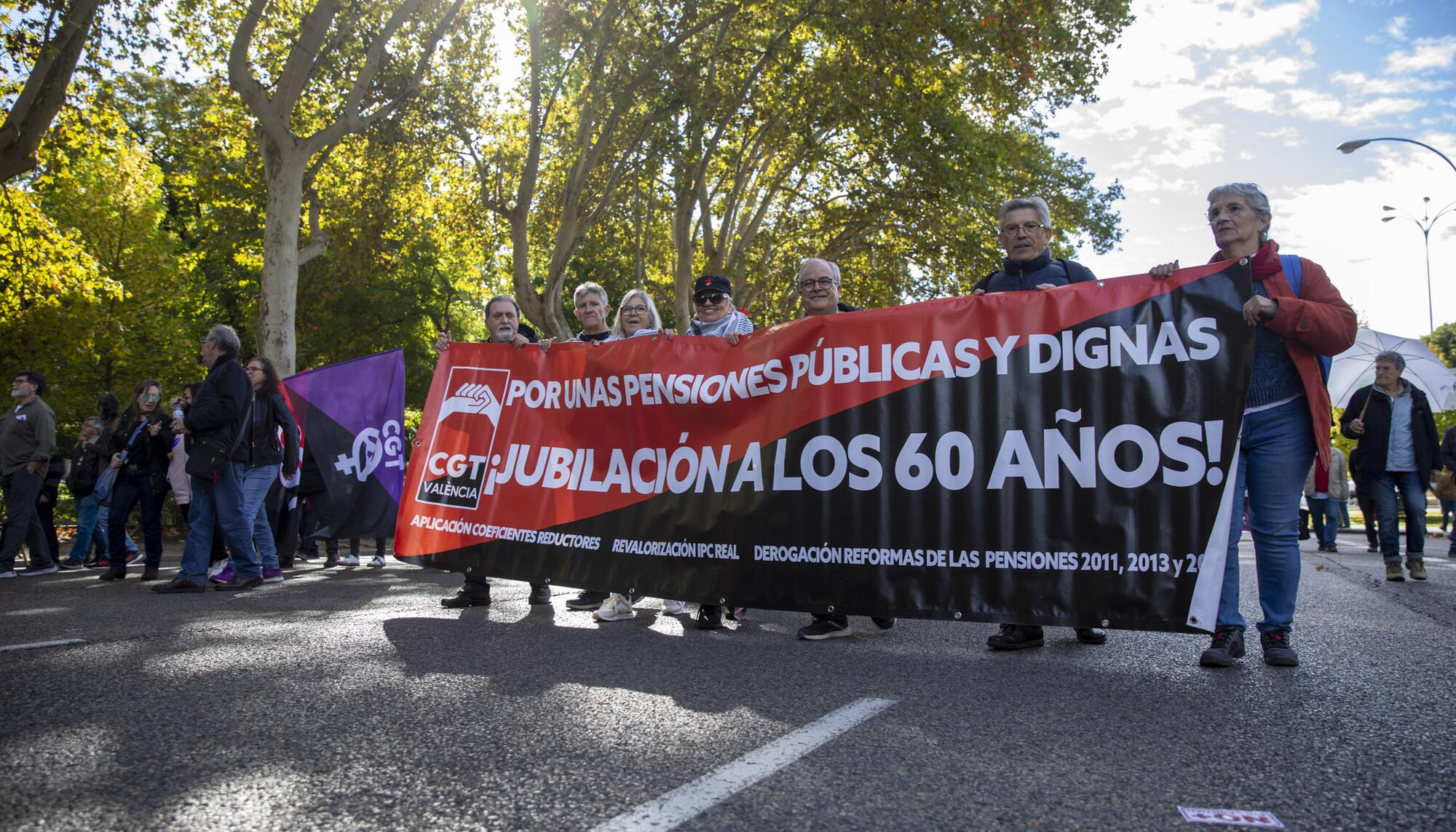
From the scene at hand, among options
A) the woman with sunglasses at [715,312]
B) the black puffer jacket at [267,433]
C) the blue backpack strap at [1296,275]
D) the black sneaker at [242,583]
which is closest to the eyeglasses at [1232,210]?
the blue backpack strap at [1296,275]

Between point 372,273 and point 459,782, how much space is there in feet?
80.4

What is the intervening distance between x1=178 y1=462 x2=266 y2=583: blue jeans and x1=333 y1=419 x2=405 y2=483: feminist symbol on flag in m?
1.13

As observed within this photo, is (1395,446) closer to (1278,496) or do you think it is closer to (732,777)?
(1278,496)

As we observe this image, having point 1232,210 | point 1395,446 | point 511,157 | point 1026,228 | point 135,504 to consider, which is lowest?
point 135,504

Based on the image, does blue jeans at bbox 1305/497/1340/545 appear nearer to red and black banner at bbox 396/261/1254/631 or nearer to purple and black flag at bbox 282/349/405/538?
red and black banner at bbox 396/261/1254/631

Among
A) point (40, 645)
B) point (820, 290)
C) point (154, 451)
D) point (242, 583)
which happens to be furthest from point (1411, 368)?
point (40, 645)

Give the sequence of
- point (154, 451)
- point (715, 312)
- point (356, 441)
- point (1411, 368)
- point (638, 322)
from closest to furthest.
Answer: point (715, 312) → point (638, 322) → point (356, 441) → point (154, 451) → point (1411, 368)

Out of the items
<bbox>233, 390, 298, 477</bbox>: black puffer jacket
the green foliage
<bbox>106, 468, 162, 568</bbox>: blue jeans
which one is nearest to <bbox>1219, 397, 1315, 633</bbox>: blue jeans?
<bbox>233, 390, 298, 477</bbox>: black puffer jacket

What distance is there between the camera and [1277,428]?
4.44 meters

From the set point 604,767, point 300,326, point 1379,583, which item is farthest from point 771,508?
point 300,326

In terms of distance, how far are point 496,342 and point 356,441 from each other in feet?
9.00

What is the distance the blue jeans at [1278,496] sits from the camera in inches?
174

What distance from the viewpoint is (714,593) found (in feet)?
17.3

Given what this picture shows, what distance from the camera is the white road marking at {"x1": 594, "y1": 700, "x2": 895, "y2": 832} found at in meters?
2.40
